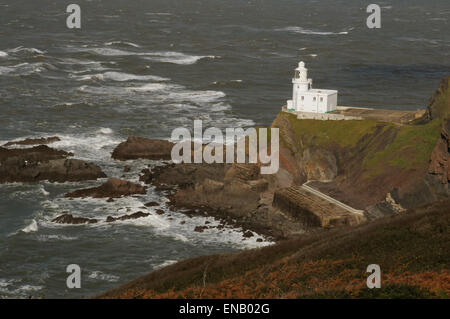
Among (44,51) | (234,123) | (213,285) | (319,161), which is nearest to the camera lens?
(213,285)

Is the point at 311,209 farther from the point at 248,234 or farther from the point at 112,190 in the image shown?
the point at 112,190

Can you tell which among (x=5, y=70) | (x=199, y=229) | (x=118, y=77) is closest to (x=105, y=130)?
(x=199, y=229)

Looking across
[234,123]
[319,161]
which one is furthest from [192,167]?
[234,123]

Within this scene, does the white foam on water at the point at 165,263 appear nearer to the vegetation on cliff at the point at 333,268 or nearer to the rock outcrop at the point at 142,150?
the vegetation on cliff at the point at 333,268

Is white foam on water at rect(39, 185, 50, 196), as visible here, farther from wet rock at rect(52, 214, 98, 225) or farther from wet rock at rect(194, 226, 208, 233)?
wet rock at rect(194, 226, 208, 233)

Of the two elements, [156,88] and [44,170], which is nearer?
[44,170]
